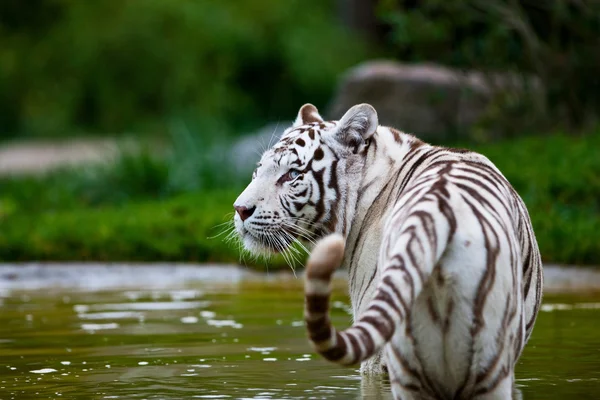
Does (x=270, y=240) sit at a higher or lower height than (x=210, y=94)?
lower

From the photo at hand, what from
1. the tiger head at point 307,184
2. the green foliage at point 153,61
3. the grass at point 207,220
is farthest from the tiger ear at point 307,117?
the green foliage at point 153,61

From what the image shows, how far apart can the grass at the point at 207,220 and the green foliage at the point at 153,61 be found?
11.0 m

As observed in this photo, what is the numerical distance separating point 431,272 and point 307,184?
4.30ft

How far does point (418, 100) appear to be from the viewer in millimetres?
14383

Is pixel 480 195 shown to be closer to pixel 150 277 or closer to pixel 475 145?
pixel 150 277

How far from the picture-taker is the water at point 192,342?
5.21 metres

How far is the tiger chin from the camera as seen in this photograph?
3.49 metres

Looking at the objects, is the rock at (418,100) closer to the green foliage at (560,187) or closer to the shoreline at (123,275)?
the green foliage at (560,187)

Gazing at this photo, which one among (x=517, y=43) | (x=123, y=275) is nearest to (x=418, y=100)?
(x=517, y=43)

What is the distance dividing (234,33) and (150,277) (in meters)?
15.0

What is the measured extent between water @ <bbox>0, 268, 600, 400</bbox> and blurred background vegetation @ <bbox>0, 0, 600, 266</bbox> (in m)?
0.67

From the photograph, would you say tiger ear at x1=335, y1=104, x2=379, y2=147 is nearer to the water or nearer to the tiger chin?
the tiger chin

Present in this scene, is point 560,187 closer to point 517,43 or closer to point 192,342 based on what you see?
point 517,43

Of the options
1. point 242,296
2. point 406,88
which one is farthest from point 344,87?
point 242,296
